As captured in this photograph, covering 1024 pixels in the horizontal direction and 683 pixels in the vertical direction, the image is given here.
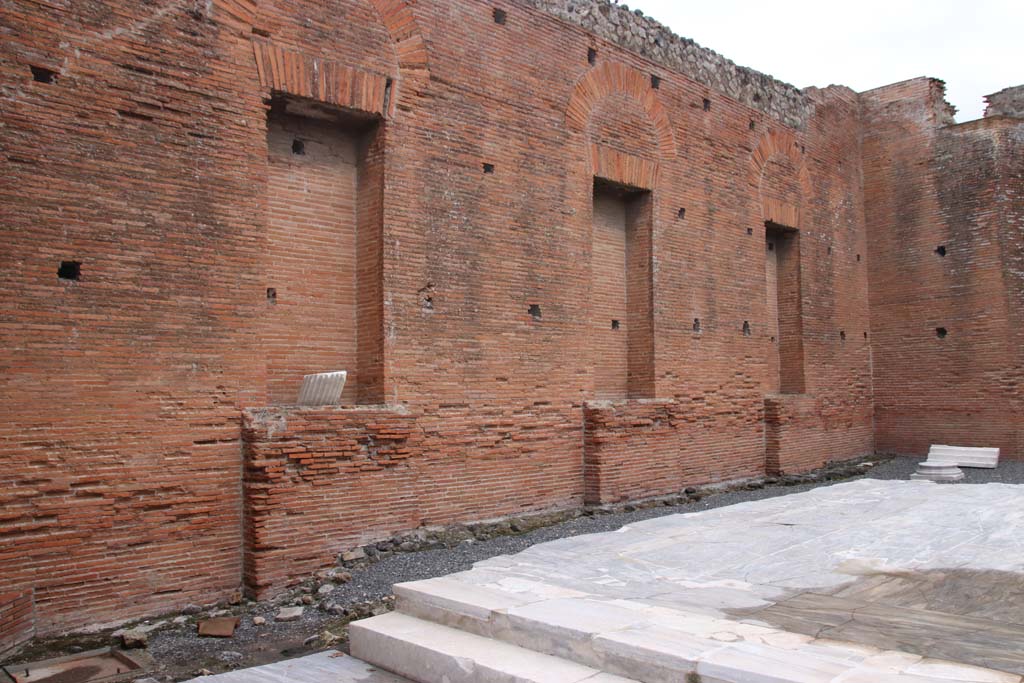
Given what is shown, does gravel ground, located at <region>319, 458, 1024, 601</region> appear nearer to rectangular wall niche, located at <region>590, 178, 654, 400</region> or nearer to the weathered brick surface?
the weathered brick surface

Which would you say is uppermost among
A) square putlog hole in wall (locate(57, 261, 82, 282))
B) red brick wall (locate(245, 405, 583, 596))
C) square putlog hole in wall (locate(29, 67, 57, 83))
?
square putlog hole in wall (locate(29, 67, 57, 83))

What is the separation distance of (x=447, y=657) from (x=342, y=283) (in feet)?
13.1

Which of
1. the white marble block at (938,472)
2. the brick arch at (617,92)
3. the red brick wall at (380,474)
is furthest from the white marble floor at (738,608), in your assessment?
the brick arch at (617,92)

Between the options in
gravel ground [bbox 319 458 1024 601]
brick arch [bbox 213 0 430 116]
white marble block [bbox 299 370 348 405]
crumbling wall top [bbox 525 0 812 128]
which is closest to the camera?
gravel ground [bbox 319 458 1024 601]

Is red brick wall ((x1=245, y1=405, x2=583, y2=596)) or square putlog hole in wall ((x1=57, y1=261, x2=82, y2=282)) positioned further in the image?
red brick wall ((x1=245, y1=405, x2=583, y2=596))

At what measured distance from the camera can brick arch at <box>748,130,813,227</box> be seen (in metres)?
11.6

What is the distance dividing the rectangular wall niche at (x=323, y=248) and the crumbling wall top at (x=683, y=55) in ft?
9.34

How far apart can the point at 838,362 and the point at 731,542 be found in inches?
330

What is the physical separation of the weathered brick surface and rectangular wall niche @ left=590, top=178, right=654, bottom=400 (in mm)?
51

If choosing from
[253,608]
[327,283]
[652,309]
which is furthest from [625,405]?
[253,608]

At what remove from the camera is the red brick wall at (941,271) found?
12.9 meters

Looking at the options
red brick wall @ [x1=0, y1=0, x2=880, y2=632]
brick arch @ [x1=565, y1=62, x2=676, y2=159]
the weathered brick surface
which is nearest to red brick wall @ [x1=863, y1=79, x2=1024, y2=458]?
the weathered brick surface

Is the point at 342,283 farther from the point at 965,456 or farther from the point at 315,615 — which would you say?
the point at 965,456

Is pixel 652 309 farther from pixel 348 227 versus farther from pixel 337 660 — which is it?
pixel 337 660
